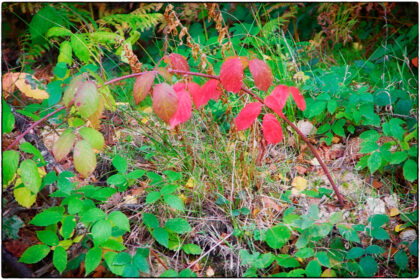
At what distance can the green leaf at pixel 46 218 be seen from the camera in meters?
1.53

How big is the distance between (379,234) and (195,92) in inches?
38.8

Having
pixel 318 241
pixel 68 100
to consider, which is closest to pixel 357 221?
pixel 318 241

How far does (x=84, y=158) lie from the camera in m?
1.21

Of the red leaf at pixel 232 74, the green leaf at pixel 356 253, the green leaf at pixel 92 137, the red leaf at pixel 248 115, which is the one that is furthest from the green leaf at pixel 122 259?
the green leaf at pixel 356 253

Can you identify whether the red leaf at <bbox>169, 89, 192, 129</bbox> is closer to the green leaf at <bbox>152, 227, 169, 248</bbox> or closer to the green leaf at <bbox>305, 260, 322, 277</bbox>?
the green leaf at <bbox>152, 227, 169, 248</bbox>

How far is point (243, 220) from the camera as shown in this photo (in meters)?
1.82

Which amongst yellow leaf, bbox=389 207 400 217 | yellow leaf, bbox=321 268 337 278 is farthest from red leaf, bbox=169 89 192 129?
yellow leaf, bbox=389 207 400 217

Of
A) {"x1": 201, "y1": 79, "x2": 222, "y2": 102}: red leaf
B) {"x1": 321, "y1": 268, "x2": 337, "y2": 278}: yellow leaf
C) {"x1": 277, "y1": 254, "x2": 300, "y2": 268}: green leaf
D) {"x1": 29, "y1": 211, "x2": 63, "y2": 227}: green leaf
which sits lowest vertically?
{"x1": 321, "y1": 268, "x2": 337, "y2": 278}: yellow leaf

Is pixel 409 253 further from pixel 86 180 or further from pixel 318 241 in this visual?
pixel 86 180

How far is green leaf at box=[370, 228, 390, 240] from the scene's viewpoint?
5.11 feet

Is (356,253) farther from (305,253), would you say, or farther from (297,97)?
(297,97)

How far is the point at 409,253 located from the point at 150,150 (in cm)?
143

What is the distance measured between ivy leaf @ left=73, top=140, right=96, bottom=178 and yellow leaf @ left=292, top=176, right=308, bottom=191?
3.82 feet

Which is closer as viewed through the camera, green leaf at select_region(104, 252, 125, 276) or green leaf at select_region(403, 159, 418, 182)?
green leaf at select_region(104, 252, 125, 276)
